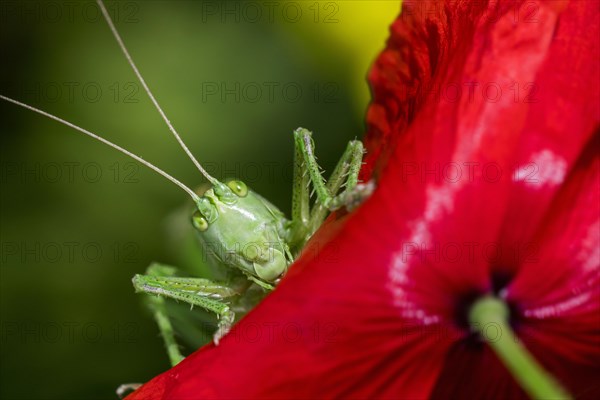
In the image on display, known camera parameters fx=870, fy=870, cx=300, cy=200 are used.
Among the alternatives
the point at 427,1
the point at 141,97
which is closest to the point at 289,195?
the point at 141,97

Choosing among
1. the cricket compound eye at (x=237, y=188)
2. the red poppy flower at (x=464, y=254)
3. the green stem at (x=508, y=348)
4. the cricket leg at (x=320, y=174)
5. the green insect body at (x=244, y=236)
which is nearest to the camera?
the green stem at (x=508, y=348)

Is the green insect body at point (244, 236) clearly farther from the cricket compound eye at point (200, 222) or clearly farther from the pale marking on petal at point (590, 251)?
the pale marking on petal at point (590, 251)

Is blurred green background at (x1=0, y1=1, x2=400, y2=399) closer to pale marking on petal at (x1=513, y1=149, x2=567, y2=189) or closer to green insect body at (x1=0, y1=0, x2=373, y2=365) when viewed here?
green insect body at (x1=0, y1=0, x2=373, y2=365)

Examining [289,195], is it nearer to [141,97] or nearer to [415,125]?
[141,97]

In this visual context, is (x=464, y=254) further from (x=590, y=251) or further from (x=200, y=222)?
(x=200, y=222)

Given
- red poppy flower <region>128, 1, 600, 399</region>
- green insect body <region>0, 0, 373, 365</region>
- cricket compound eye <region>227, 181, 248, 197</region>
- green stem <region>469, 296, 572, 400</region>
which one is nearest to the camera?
green stem <region>469, 296, 572, 400</region>

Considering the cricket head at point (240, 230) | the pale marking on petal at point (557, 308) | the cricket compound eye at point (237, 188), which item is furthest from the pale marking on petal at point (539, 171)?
the cricket compound eye at point (237, 188)

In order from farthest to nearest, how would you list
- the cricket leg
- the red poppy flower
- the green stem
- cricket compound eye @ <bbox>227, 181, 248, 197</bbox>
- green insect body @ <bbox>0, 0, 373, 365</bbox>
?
cricket compound eye @ <bbox>227, 181, 248, 197</bbox> → green insect body @ <bbox>0, 0, 373, 365</bbox> → the cricket leg → the red poppy flower → the green stem

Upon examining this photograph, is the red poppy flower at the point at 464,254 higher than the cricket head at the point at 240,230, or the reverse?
the cricket head at the point at 240,230

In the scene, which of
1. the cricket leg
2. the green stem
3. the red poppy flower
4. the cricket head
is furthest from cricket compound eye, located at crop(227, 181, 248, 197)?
the green stem
